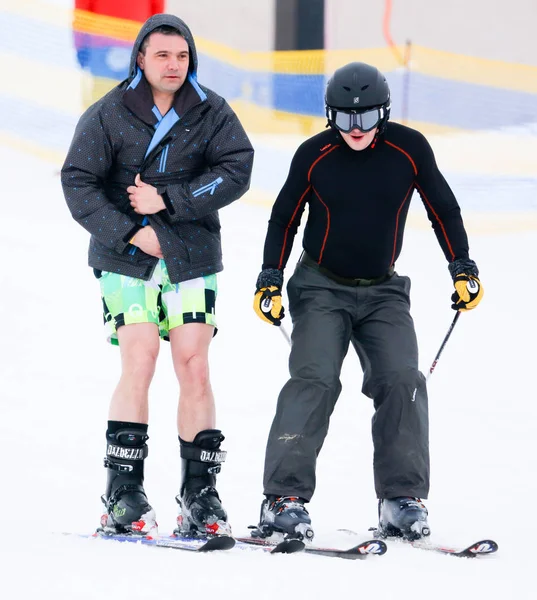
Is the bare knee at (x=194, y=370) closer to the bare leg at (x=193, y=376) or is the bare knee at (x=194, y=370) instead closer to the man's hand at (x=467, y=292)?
the bare leg at (x=193, y=376)

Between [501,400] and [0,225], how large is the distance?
5.68 meters

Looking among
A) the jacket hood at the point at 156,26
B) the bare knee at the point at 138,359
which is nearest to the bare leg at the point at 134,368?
the bare knee at the point at 138,359

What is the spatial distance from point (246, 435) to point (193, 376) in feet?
7.33

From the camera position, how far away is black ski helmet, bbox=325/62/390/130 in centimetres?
475

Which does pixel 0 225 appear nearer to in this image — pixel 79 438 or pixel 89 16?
pixel 89 16

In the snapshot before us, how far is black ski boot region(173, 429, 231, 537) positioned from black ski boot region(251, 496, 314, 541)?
0.53 ft

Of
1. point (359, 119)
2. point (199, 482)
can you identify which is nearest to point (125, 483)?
point (199, 482)

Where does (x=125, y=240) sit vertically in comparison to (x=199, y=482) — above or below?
above

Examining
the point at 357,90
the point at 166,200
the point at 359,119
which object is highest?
the point at 357,90

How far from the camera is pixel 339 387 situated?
16.1 feet

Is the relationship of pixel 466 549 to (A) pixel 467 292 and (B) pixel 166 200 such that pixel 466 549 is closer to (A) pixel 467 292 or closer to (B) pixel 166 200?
(A) pixel 467 292

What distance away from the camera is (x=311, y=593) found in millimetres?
3754

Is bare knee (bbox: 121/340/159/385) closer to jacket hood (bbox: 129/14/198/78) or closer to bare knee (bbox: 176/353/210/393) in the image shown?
bare knee (bbox: 176/353/210/393)

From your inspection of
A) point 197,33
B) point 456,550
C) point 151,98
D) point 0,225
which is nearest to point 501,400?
point 456,550
